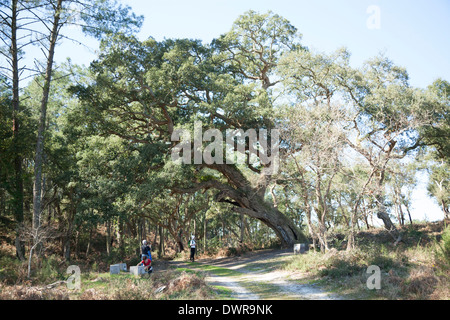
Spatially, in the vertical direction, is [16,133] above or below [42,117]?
below

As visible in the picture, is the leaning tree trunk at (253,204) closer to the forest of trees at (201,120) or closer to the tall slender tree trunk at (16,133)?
the forest of trees at (201,120)

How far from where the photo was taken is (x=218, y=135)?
15.8m

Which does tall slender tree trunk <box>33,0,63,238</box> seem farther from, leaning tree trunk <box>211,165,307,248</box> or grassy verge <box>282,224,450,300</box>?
grassy verge <box>282,224,450,300</box>

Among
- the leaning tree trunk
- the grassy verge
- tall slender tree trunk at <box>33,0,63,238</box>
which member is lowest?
the grassy verge

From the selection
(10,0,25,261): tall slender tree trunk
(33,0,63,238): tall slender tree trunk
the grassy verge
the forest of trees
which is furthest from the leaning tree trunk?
(10,0,25,261): tall slender tree trunk

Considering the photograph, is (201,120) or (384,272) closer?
(384,272)

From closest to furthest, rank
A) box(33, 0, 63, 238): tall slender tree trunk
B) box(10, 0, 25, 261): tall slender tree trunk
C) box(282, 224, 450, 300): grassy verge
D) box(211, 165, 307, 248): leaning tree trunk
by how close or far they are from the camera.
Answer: box(282, 224, 450, 300): grassy verge < box(33, 0, 63, 238): tall slender tree trunk < box(10, 0, 25, 261): tall slender tree trunk < box(211, 165, 307, 248): leaning tree trunk

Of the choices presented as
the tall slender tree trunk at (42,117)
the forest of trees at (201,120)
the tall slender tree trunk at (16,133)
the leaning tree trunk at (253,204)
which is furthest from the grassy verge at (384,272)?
the tall slender tree trunk at (16,133)

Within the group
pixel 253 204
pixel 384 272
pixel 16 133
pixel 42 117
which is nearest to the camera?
pixel 384 272

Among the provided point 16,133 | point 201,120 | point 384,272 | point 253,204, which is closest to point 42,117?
point 16,133

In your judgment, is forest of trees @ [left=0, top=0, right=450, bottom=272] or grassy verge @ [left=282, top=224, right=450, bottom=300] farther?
forest of trees @ [left=0, top=0, right=450, bottom=272]

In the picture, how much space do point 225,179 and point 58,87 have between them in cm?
1581

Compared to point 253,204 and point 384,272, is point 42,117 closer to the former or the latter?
point 253,204
